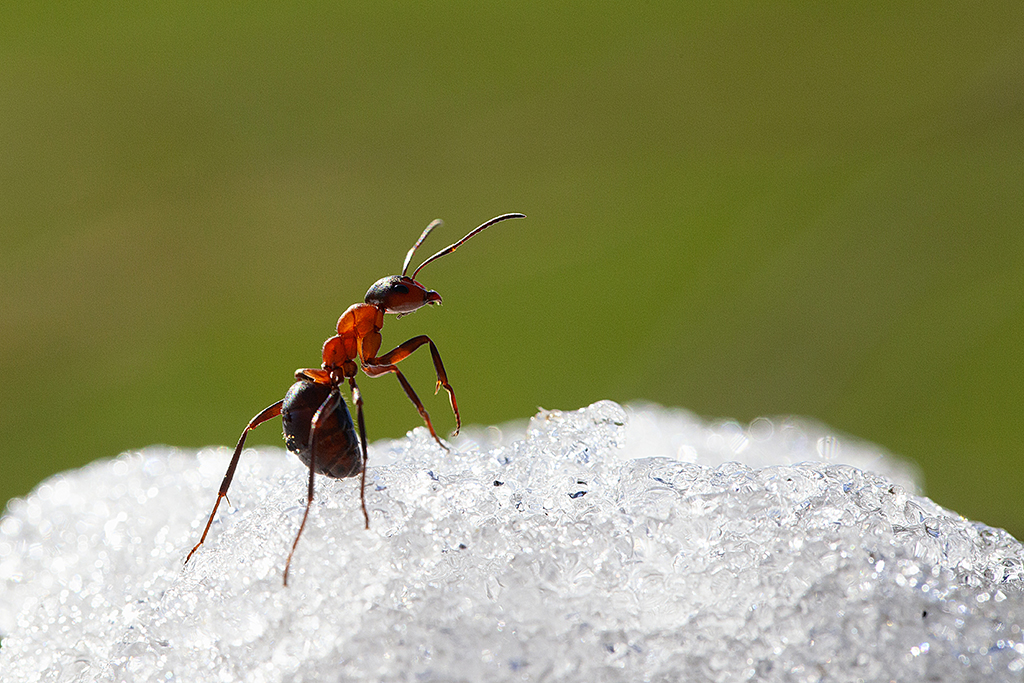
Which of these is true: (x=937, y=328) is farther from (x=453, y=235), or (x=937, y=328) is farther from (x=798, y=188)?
(x=453, y=235)

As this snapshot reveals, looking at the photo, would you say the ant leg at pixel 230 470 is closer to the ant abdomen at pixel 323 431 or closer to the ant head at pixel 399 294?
the ant abdomen at pixel 323 431

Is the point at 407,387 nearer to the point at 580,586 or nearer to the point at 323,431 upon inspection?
the point at 323,431

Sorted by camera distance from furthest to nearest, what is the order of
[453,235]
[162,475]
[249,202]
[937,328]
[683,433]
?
[249,202], [453,235], [937,328], [683,433], [162,475]

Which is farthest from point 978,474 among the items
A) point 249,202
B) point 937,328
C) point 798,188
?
point 249,202

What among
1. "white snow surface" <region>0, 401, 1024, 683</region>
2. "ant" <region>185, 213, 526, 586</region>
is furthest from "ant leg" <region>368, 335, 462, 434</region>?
"white snow surface" <region>0, 401, 1024, 683</region>

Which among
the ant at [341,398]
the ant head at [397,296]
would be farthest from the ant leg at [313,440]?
the ant head at [397,296]

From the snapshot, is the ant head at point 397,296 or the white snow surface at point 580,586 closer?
the white snow surface at point 580,586
